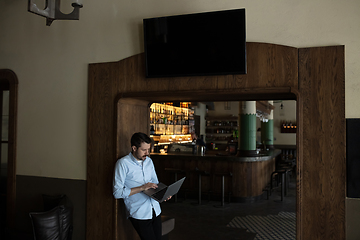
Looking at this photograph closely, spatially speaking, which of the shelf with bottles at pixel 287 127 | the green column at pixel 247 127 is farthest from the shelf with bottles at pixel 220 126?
the green column at pixel 247 127

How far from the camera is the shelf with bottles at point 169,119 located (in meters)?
12.8

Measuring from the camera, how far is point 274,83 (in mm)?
3391

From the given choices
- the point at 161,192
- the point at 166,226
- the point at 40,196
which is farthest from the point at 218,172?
the point at 161,192

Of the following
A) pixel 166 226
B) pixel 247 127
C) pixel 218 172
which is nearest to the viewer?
pixel 166 226

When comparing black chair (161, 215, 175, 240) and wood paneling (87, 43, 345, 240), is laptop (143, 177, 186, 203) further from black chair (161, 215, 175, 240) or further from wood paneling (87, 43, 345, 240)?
black chair (161, 215, 175, 240)

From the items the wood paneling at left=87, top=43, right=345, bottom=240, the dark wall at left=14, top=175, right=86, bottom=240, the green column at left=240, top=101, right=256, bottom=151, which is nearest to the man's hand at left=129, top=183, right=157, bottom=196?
the wood paneling at left=87, top=43, right=345, bottom=240

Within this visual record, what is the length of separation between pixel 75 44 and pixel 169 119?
391 inches

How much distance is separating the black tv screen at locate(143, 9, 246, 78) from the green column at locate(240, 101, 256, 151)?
17.9 feet

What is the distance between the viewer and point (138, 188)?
3.39 m

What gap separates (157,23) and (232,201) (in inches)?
214

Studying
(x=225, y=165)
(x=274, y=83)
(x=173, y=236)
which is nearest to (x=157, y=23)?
(x=274, y=83)

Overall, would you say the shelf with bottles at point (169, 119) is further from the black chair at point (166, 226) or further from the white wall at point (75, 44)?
the black chair at point (166, 226)

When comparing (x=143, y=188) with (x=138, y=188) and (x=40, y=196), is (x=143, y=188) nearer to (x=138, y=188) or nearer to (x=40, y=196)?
(x=138, y=188)

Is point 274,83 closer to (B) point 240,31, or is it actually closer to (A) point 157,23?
(B) point 240,31
